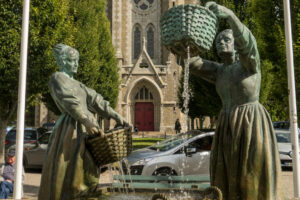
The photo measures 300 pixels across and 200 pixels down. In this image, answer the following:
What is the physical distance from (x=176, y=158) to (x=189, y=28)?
606cm

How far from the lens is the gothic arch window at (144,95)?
98.9ft

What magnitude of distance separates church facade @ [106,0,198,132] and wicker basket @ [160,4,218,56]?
25.4 m

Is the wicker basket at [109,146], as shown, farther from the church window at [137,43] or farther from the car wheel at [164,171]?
the church window at [137,43]

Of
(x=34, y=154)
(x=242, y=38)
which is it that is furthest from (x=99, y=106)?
(x=34, y=154)

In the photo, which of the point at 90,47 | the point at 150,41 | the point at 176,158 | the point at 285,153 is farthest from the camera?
the point at 150,41

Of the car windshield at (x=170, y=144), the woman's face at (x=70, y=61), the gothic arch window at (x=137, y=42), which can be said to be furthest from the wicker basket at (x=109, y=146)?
the gothic arch window at (x=137, y=42)

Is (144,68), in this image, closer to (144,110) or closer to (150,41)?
(144,110)

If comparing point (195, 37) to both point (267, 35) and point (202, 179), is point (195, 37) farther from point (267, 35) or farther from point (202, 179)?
point (267, 35)

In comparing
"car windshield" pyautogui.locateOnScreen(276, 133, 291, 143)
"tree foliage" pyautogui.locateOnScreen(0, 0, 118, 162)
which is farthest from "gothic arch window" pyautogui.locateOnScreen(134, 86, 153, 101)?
"car windshield" pyautogui.locateOnScreen(276, 133, 291, 143)

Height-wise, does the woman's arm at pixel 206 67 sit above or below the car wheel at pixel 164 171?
above

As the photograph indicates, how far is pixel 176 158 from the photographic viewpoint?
8039 mm

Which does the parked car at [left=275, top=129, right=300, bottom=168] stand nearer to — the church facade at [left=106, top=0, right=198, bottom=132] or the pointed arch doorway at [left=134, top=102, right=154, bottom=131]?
the church facade at [left=106, top=0, right=198, bottom=132]

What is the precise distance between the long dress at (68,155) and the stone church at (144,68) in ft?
83.9

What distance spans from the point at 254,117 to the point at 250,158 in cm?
37
